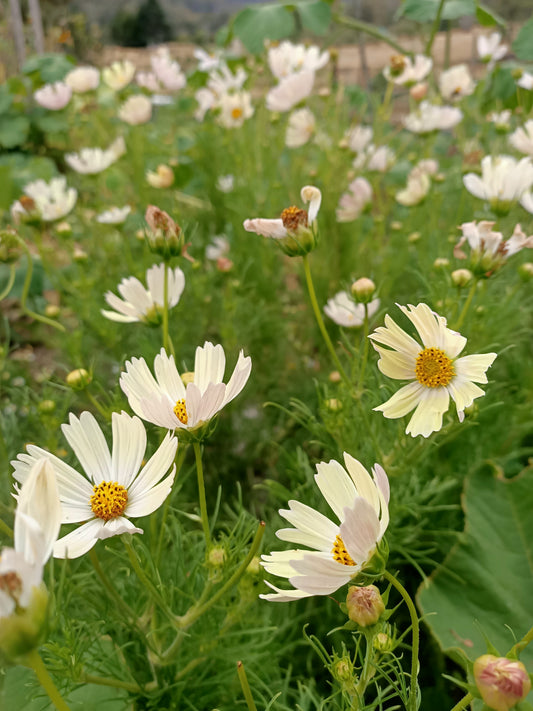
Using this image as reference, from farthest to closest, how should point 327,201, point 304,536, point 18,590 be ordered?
1. point 327,201
2. point 304,536
3. point 18,590

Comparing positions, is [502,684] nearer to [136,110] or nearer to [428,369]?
[428,369]

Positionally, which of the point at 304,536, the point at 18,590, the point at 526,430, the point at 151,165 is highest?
the point at 18,590

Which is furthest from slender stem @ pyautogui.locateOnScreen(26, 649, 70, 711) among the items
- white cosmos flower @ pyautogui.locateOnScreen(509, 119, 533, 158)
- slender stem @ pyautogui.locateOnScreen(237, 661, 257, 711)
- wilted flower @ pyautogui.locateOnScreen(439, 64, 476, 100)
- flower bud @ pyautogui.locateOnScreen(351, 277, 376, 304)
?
wilted flower @ pyautogui.locateOnScreen(439, 64, 476, 100)

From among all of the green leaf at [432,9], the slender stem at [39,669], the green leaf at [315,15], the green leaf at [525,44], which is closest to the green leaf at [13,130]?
the green leaf at [315,15]

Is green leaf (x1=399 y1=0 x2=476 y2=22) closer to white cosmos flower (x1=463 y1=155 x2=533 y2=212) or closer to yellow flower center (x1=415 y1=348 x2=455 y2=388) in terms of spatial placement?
white cosmos flower (x1=463 y1=155 x2=533 y2=212)

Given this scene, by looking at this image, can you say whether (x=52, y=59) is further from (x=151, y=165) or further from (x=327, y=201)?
(x=327, y=201)

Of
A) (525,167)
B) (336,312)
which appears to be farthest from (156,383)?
(525,167)

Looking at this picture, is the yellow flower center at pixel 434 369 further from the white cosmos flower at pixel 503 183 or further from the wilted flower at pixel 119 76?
the wilted flower at pixel 119 76
